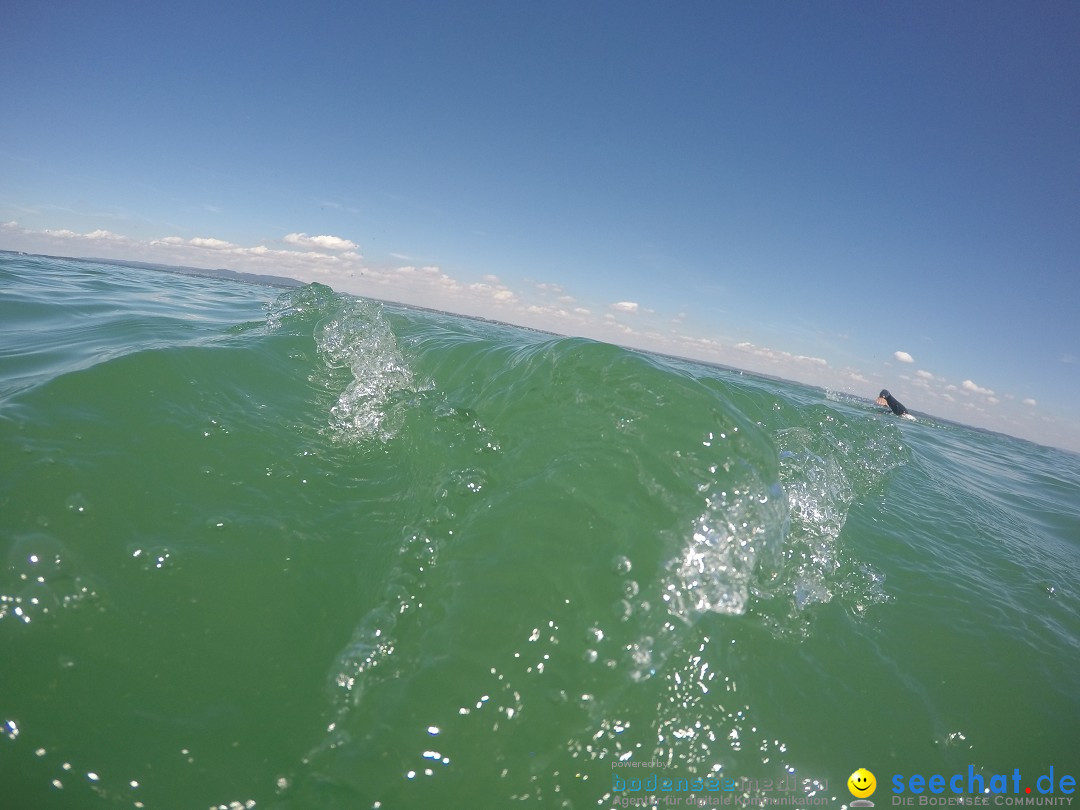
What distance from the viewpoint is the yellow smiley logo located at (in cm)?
292

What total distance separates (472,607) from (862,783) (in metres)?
2.96

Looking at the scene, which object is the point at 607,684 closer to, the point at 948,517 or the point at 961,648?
the point at 961,648

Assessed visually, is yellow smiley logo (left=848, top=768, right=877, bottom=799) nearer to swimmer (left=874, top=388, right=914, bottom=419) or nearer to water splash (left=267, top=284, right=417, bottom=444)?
water splash (left=267, top=284, right=417, bottom=444)

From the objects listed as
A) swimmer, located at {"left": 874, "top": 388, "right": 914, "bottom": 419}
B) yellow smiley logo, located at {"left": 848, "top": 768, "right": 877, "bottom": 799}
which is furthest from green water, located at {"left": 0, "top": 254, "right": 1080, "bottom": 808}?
swimmer, located at {"left": 874, "top": 388, "right": 914, "bottom": 419}

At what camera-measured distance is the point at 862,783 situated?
9.77 ft

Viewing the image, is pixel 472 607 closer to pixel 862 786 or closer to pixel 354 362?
pixel 862 786

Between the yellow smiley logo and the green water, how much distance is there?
0.05 m

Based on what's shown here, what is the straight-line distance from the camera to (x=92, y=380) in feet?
16.1

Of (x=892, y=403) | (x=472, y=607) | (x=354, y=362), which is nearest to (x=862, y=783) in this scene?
(x=472, y=607)

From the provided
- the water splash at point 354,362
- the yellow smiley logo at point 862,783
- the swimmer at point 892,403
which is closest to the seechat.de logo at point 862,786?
the yellow smiley logo at point 862,783

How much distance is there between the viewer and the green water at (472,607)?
246 cm

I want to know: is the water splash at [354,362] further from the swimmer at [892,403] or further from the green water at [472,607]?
the swimmer at [892,403]

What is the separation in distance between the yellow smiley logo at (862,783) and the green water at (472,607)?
5cm

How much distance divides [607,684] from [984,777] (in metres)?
3.05
